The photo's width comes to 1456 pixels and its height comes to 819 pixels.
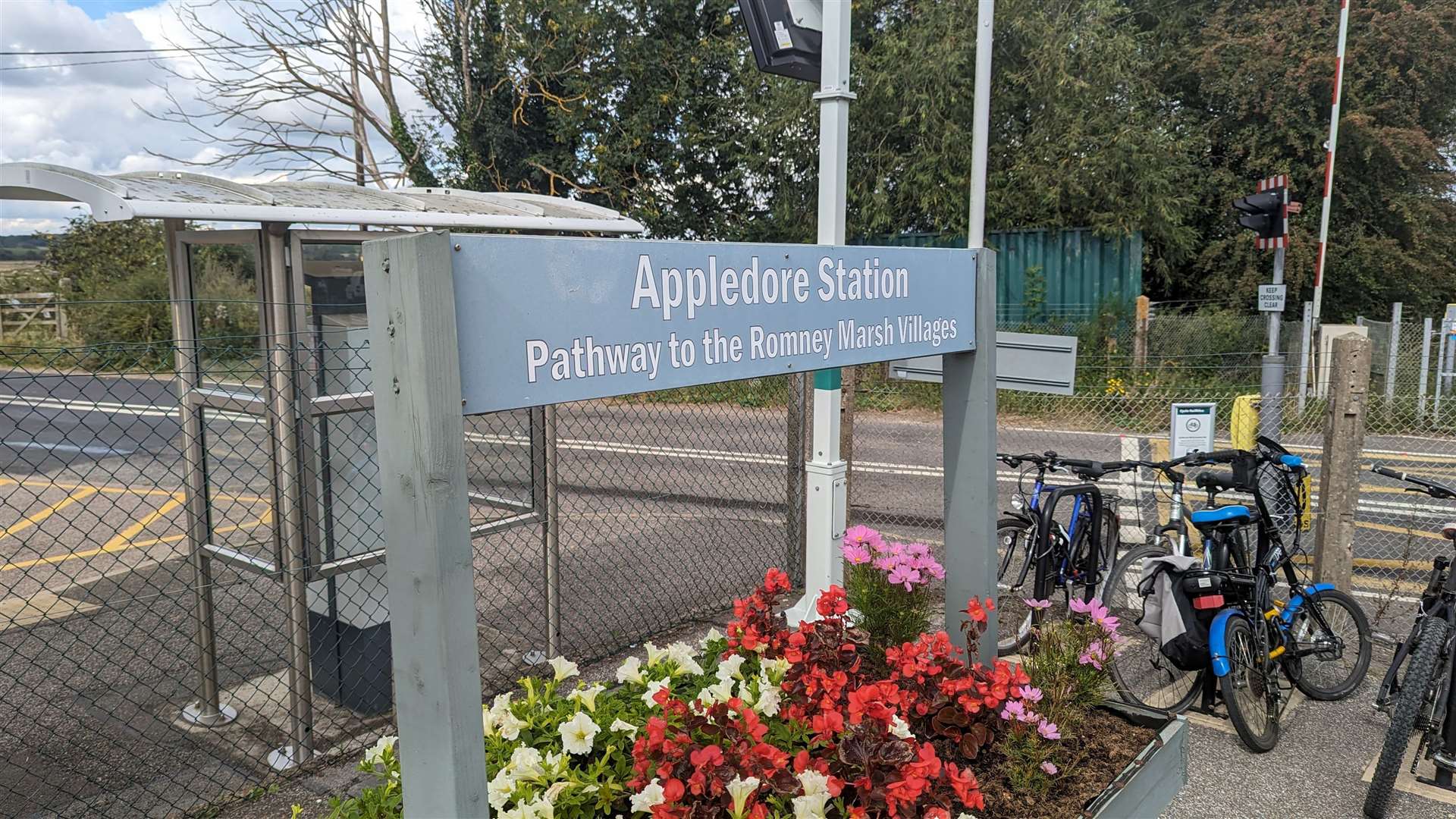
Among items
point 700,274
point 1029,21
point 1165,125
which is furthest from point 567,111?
point 700,274

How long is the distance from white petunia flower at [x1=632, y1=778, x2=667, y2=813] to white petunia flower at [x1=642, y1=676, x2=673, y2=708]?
43 centimetres

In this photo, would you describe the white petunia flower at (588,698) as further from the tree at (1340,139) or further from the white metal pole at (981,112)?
the tree at (1340,139)

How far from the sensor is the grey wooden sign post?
4.82 ft

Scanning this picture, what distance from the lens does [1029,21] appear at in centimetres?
1507

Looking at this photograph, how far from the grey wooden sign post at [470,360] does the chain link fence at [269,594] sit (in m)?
1.42

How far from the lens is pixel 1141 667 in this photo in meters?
4.60

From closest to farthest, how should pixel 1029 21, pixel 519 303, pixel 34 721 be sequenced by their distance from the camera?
pixel 519 303 < pixel 34 721 < pixel 1029 21

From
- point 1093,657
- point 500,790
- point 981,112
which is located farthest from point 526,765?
point 981,112

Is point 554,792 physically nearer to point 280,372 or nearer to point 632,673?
point 632,673

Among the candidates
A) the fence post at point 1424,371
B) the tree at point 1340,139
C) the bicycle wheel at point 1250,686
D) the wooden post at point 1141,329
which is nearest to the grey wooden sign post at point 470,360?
the bicycle wheel at point 1250,686

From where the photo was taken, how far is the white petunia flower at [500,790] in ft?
6.67

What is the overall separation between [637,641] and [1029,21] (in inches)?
536

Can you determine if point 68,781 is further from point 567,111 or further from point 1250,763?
point 567,111

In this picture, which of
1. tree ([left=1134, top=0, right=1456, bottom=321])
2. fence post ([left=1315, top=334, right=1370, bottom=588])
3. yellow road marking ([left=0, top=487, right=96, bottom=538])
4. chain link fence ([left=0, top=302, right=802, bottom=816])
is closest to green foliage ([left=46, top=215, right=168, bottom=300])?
yellow road marking ([left=0, top=487, right=96, bottom=538])
